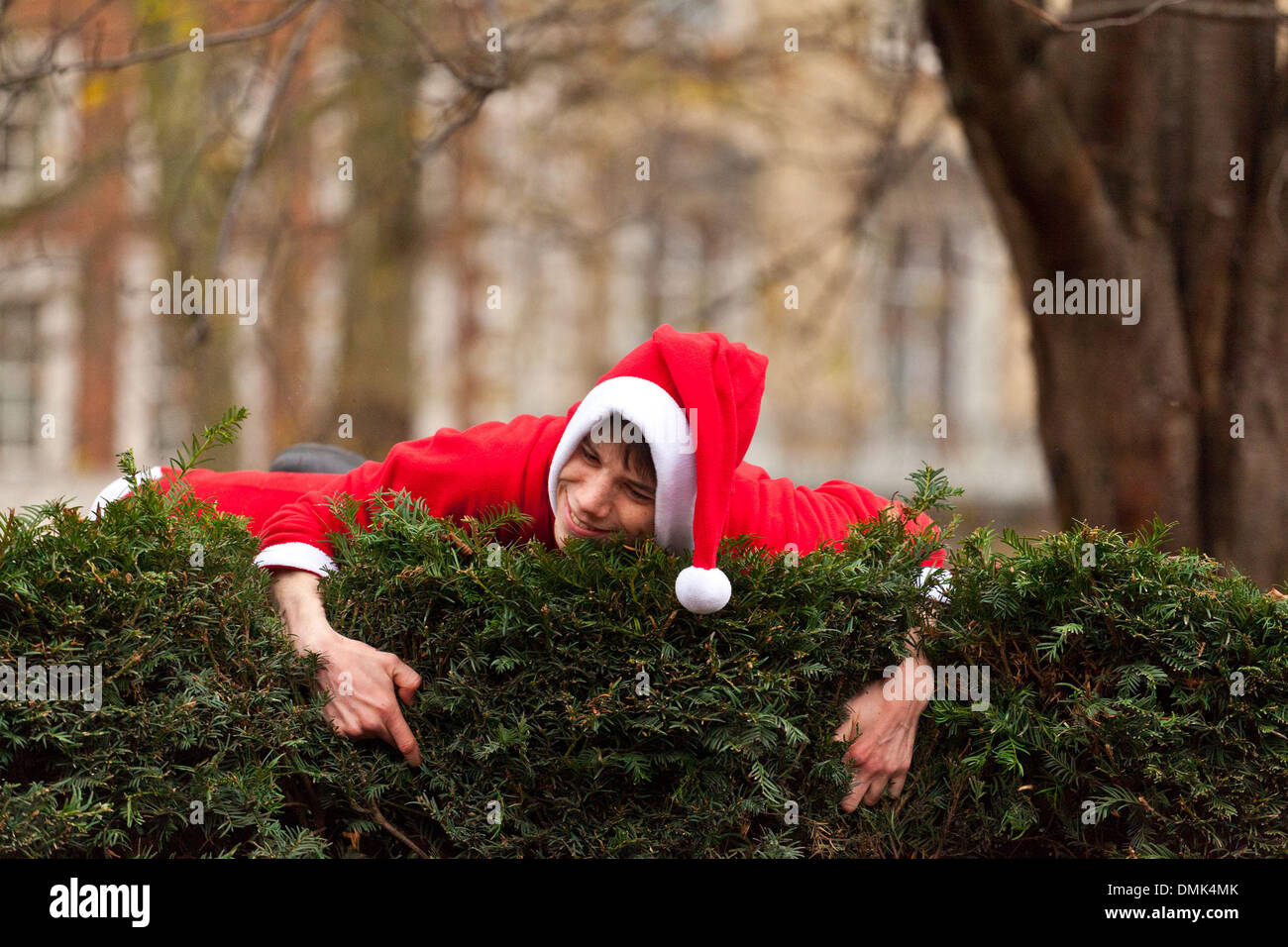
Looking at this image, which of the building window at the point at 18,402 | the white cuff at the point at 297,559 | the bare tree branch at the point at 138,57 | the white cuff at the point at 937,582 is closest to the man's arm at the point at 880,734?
the white cuff at the point at 937,582

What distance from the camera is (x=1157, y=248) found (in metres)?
5.83

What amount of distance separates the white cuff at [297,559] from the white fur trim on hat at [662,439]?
2.23 ft

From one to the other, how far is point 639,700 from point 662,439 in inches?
25.3

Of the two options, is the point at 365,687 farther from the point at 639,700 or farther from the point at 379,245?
the point at 379,245

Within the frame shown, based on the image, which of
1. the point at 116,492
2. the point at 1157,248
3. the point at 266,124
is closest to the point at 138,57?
the point at 266,124

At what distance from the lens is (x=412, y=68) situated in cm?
1071

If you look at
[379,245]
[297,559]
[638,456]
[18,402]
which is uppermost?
[18,402]

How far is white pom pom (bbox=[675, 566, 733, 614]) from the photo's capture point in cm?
284

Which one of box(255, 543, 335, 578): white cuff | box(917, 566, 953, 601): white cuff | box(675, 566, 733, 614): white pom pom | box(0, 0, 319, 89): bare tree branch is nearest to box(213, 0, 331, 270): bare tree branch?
box(0, 0, 319, 89): bare tree branch

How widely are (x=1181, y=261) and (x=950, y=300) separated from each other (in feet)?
51.6

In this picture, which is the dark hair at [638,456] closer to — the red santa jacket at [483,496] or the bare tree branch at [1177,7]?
the red santa jacket at [483,496]
